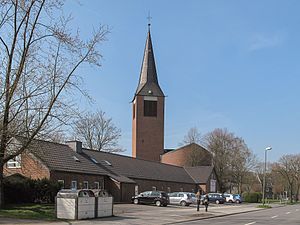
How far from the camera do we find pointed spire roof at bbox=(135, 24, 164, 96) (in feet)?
311

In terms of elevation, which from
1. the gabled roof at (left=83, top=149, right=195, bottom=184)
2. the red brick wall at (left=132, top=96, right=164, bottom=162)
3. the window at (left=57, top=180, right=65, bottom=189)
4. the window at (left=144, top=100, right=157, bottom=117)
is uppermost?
the window at (left=144, top=100, right=157, bottom=117)

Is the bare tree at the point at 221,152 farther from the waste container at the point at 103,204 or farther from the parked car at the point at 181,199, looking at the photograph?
the waste container at the point at 103,204

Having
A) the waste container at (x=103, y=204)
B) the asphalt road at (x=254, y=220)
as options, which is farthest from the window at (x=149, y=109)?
the waste container at (x=103, y=204)

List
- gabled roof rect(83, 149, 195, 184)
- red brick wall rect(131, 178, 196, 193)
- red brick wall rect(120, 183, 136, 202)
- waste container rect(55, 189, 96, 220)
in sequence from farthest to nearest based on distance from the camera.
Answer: red brick wall rect(131, 178, 196, 193) < gabled roof rect(83, 149, 195, 184) < red brick wall rect(120, 183, 136, 202) < waste container rect(55, 189, 96, 220)

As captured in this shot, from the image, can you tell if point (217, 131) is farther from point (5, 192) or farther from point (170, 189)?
point (5, 192)

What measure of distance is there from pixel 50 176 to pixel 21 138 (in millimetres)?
12257

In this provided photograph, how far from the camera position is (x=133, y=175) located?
5878 cm

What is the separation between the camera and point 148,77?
312 feet

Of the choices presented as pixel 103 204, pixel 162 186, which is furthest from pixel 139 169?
pixel 103 204

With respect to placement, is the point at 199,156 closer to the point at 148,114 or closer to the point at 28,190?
the point at 148,114

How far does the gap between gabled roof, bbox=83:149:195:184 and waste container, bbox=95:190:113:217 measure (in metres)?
23.7

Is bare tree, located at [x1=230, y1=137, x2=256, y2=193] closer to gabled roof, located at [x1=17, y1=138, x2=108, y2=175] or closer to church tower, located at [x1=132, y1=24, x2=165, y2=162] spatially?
church tower, located at [x1=132, y1=24, x2=165, y2=162]

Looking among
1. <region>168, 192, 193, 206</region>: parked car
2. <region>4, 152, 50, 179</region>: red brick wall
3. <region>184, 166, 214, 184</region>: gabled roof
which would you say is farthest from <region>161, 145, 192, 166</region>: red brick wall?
<region>4, 152, 50, 179</region>: red brick wall

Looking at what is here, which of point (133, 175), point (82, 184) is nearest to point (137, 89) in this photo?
point (133, 175)
